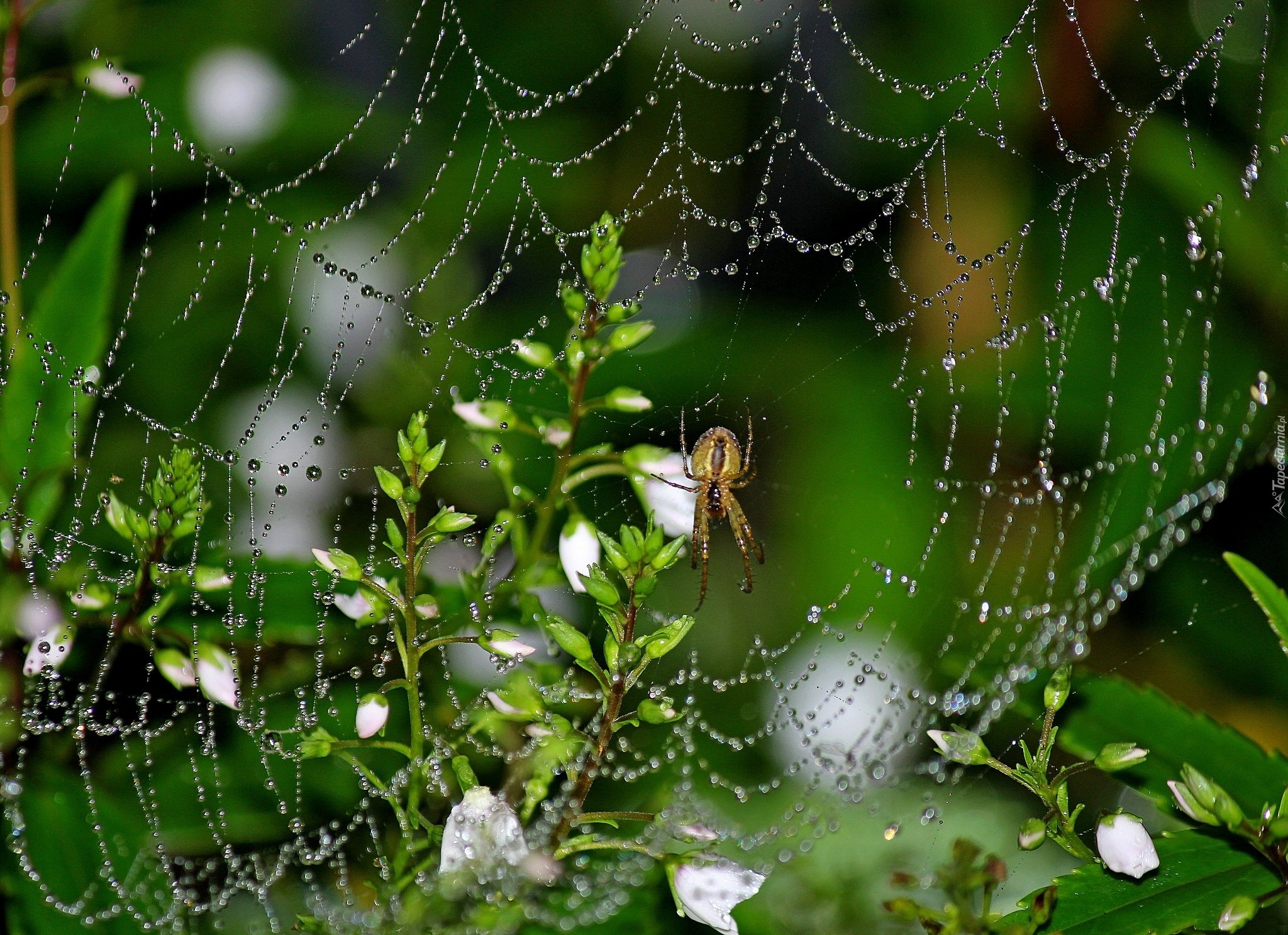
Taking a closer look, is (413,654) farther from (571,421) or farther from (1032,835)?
(1032,835)

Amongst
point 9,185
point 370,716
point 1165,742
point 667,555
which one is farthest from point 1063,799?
point 9,185

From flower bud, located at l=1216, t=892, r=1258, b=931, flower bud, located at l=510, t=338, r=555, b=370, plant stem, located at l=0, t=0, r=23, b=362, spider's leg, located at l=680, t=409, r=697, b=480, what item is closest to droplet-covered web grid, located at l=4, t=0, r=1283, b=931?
spider's leg, located at l=680, t=409, r=697, b=480

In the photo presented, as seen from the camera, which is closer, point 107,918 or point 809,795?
point 107,918

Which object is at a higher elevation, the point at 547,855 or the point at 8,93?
the point at 8,93

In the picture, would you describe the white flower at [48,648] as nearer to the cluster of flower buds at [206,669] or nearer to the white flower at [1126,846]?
the cluster of flower buds at [206,669]

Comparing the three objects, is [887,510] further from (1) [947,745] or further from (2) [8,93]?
(2) [8,93]

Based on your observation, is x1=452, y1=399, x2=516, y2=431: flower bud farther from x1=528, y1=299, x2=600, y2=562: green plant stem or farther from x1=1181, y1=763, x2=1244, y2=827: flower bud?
x1=1181, y1=763, x2=1244, y2=827: flower bud

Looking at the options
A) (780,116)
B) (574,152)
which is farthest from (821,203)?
(574,152)
